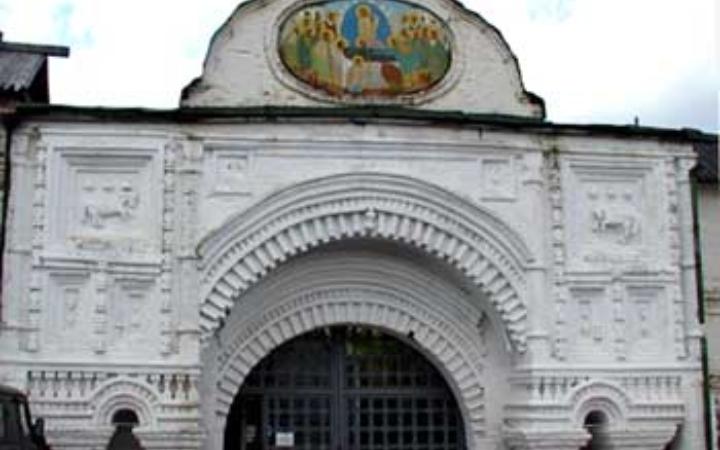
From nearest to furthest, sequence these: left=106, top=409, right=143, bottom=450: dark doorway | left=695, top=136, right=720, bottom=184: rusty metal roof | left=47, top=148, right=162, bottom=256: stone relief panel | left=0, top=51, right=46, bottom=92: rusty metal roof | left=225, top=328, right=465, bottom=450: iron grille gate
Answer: left=106, top=409, right=143, bottom=450: dark doorway
left=47, top=148, right=162, bottom=256: stone relief panel
left=0, top=51, right=46, bottom=92: rusty metal roof
left=225, top=328, right=465, bottom=450: iron grille gate
left=695, top=136, right=720, bottom=184: rusty metal roof

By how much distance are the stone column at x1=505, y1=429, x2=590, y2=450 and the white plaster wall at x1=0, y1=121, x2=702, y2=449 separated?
4.0 inches

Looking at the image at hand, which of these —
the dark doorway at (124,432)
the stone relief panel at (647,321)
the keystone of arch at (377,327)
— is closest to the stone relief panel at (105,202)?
the keystone of arch at (377,327)

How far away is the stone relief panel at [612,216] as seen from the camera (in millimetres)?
11492

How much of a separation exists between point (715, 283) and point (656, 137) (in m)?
1.92

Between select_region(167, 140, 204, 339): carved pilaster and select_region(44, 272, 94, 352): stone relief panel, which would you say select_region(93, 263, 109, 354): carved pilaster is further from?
select_region(167, 140, 204, 339): carved pilaster

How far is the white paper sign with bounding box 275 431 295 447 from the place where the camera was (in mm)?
11516

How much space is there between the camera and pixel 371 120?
1107 centimetres

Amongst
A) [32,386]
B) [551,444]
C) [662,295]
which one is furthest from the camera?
[662,295]

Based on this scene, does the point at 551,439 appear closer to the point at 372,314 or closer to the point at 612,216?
the point at 372,314

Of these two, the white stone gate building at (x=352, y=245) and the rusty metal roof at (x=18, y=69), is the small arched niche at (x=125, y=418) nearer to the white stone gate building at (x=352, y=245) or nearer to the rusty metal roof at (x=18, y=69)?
the white stone gate building at (x=352, y=245)

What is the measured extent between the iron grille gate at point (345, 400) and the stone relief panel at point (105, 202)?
6.88 ft

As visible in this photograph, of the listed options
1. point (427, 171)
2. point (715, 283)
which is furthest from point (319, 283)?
point (715, 283)

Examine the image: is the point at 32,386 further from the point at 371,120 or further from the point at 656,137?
the point at 656,137

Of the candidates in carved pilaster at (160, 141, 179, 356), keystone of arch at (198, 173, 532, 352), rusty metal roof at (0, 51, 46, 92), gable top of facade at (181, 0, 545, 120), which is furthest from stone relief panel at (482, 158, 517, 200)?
rusty metal roof at (0, 51, 46, 92)
